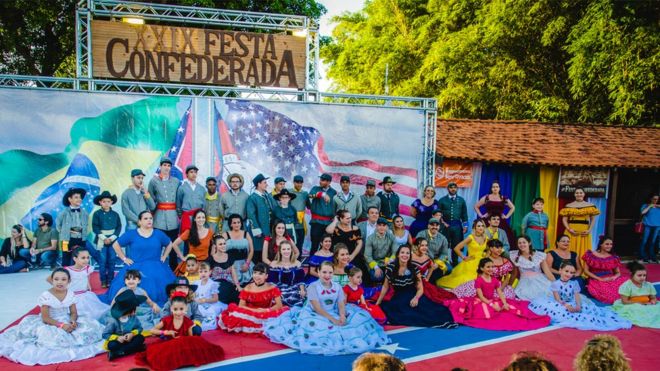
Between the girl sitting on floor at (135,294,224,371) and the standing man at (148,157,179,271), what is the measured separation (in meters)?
2.85

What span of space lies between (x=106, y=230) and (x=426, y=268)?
4943mm

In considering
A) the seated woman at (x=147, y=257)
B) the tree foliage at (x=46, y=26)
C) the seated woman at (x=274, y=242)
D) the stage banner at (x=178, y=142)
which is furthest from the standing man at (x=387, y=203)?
the tree foliage at (x=46, y=26)

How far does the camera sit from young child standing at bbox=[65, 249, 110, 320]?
6.09m

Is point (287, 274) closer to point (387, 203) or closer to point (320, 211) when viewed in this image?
point (320, 211)

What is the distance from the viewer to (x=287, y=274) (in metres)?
7.18

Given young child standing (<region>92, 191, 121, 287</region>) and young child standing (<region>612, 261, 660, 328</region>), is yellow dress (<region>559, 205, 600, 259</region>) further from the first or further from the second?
young child standing (<region>92, 191, 121, 287</region>)

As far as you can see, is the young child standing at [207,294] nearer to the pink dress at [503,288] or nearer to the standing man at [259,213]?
the standing man at [259,213]

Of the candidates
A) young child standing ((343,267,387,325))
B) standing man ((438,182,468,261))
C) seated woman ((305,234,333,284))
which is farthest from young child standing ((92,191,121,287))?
standing man ((438,182,468,261))

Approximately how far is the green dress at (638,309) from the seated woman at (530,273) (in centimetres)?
95

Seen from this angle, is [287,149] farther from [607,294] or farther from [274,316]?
[607,294]

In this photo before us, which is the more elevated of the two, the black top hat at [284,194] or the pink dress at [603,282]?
the black top hat at [284,194]

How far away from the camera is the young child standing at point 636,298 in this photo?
698 cm

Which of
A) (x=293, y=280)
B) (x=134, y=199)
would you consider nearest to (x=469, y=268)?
(x=293, y=280)

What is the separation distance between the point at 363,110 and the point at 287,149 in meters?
1.72
